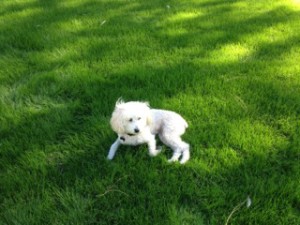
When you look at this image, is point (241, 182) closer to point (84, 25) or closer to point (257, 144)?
point (257, 144)

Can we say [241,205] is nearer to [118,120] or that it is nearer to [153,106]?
[118,120]

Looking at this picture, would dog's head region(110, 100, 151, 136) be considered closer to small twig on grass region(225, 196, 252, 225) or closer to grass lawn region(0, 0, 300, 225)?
grass lawn region(0, 0, 300, 225)

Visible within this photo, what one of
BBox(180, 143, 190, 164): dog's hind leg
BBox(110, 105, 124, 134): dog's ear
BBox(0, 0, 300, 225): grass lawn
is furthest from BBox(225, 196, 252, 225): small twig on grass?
BBox(110, 105, 124, 134): dog's ear

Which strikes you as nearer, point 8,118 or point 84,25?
point 8,118

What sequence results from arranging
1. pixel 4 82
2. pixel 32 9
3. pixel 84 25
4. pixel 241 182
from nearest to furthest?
pixel 241 182 < pixel 4 82 < pixel 84 25 < pixel 32 9

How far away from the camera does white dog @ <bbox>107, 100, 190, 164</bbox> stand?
290cm

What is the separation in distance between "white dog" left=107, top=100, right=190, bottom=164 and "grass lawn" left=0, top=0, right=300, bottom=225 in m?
0.11

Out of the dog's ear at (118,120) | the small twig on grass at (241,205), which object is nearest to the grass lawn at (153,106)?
the small twig on grass at (241,205)

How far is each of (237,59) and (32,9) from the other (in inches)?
157

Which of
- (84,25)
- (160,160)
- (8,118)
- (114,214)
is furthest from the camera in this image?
(84,25)

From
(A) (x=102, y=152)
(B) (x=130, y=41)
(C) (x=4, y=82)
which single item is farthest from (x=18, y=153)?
(B) (x=130, y=41)

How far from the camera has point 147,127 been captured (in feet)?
10.4

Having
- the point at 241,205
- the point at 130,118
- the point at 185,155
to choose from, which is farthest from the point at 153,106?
the point at 241,205

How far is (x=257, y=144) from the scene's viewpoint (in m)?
3.36
